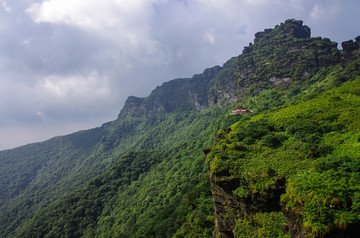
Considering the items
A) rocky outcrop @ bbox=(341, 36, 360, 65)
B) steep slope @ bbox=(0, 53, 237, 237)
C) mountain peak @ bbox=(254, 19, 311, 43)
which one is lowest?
steep slope @ bbox=(0, 53, 237, 237)

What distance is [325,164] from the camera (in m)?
12.1

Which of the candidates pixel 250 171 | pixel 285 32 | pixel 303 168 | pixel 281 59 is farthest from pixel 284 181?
pixel 285 32

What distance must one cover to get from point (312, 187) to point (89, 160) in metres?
188

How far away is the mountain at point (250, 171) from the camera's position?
1127 centimetres

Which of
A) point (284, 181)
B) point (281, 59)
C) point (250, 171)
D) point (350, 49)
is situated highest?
point (281, 59)

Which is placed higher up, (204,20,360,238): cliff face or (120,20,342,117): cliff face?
(120,20,342,117): cliff face

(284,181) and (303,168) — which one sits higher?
(303,168)

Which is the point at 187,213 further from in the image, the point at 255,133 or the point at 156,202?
the point at 156,202

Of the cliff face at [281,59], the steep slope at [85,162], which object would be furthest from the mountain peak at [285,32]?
the steep slope at [85,162]

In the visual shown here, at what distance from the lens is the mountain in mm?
11273

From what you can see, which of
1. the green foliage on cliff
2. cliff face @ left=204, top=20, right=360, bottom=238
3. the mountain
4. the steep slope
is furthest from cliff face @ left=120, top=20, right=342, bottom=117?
the green foliage on cliff

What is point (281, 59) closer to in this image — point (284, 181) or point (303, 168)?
point (303, 168)

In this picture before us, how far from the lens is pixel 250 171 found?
1485 centimetres

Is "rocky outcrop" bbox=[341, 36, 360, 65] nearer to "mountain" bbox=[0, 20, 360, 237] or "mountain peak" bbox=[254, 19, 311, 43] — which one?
"mountain" bbox=[0, 20, 360, 237]
